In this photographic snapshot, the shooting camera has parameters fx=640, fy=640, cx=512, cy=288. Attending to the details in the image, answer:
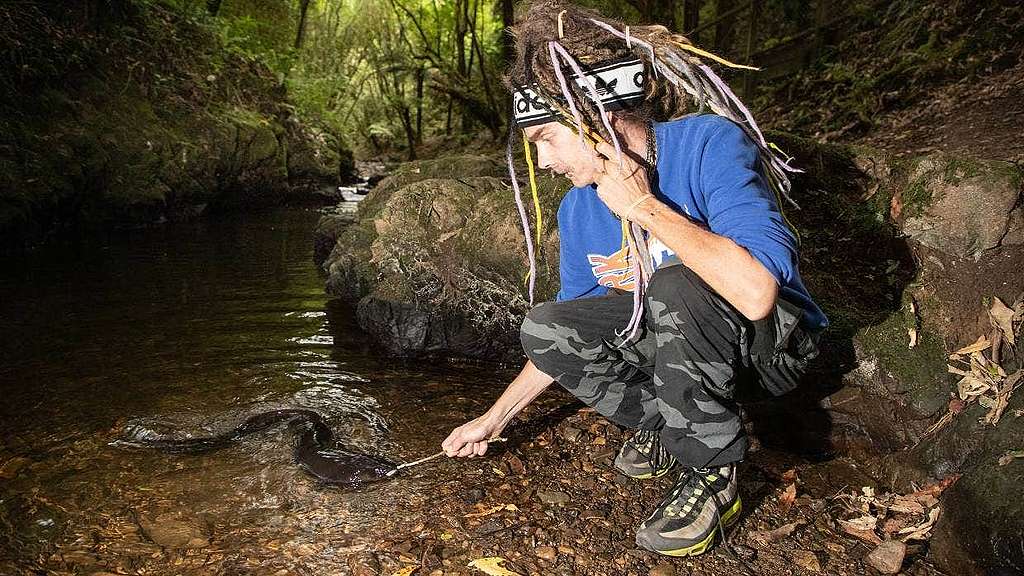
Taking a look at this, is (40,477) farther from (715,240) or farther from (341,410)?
(715,240)

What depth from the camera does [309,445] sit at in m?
2.79

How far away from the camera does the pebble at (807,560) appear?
2031 millimetres

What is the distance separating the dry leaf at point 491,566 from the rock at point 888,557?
113cm

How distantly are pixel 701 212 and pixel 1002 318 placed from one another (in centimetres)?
166

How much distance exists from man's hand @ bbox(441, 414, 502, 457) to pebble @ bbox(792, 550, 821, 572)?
1.14 meters

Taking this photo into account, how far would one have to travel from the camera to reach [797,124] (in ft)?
28.5

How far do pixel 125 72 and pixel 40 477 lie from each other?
968cm

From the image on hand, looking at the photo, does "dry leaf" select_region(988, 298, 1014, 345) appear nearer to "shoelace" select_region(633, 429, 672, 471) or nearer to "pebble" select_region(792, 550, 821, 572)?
"pebble" select_region(792, 550, 821, 572)

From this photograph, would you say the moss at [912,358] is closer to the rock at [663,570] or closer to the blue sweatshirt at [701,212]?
the blue sweatshirt at [701,212]

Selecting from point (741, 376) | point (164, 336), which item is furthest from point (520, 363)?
point (164, 336)

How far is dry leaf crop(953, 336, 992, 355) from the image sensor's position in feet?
8.79

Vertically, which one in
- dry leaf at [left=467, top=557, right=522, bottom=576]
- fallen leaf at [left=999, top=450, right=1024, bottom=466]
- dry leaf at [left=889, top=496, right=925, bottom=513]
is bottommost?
dry leaf at [left=889, top=496, right=925, bottom=513]

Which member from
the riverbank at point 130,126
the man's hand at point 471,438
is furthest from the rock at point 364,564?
the riverbank at point 130,126

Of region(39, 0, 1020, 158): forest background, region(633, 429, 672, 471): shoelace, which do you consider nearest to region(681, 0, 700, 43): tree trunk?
region(39, 0, 1020, 158): forest background
